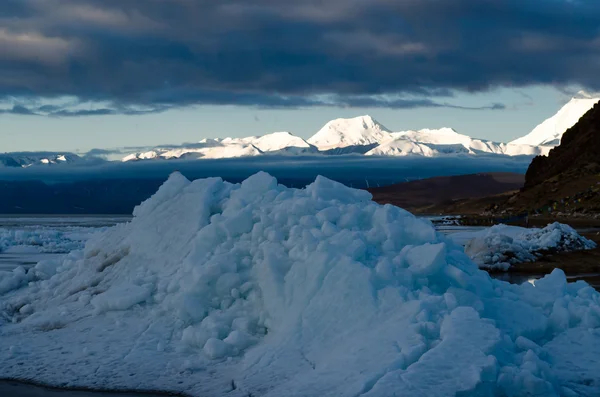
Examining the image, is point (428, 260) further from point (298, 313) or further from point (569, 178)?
point (569, 178)

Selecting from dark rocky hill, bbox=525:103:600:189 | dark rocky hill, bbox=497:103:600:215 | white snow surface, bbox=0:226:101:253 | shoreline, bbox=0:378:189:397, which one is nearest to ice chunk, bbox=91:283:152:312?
shoreline, bbox=0:378:189:397

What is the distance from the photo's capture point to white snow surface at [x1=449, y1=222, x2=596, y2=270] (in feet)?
88.1

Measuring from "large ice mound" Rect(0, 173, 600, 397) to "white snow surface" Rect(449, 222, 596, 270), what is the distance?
13668mm

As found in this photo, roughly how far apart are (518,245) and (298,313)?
19.7m

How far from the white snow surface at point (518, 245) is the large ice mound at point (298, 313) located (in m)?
13.7

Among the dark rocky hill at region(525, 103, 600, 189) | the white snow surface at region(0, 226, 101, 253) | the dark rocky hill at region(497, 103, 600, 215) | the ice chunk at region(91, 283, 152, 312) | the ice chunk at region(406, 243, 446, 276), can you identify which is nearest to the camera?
the ice chunk at region(406, 243, 446, 276)

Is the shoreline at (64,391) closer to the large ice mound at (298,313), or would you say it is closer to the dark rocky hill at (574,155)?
the large ice mound at (298,313)

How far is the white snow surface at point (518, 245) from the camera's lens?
88.1ft

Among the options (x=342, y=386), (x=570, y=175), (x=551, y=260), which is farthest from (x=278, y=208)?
(x=570, y=175)

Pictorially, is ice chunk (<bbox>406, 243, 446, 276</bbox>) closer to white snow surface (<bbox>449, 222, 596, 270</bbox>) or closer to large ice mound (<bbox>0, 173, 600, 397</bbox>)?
large ice mound (<bbox>0, 173, 600, 397</bbox>)

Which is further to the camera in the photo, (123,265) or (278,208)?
(123,265)

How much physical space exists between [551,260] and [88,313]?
20.6 metres

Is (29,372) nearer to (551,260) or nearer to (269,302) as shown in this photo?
(269,302)

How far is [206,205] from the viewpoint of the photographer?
46.9 feet
